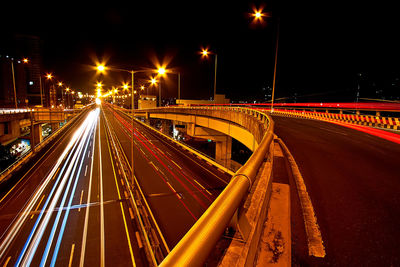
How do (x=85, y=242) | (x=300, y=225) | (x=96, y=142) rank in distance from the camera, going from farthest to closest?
1. (x=96, y=142)
2. (x=85, y=242)
3. (x=300, y=225)

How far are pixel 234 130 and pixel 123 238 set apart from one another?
15.0 m

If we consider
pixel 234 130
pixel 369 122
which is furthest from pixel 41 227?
pixel 369 122

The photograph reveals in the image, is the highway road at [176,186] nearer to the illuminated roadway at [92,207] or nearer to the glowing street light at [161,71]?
the illuminated roadway at [92,207]

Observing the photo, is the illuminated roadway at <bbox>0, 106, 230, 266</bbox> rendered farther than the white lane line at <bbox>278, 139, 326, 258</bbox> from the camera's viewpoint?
Yes

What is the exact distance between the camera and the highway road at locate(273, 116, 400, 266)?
8.55ft

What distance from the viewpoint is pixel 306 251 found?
102 inches

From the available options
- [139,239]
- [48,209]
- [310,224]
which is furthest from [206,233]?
[48,209]

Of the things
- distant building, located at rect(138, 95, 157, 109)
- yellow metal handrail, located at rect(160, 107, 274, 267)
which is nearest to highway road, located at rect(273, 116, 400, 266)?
yellow metal handrail, located at rect(160, 107, 274, 267)

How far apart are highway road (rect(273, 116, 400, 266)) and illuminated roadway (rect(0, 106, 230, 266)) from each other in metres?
11.9

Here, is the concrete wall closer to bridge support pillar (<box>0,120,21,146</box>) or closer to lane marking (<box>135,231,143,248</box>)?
lane marking (<box>135,231,143,248</box>)

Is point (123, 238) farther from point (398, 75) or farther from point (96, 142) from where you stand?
point (398, 75)

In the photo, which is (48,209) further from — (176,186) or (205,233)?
(205,233)

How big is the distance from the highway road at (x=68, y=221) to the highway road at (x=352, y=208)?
41.6 feet

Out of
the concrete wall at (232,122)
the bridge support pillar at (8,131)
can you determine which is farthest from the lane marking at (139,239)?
the bridge support pillar at (8,131)
